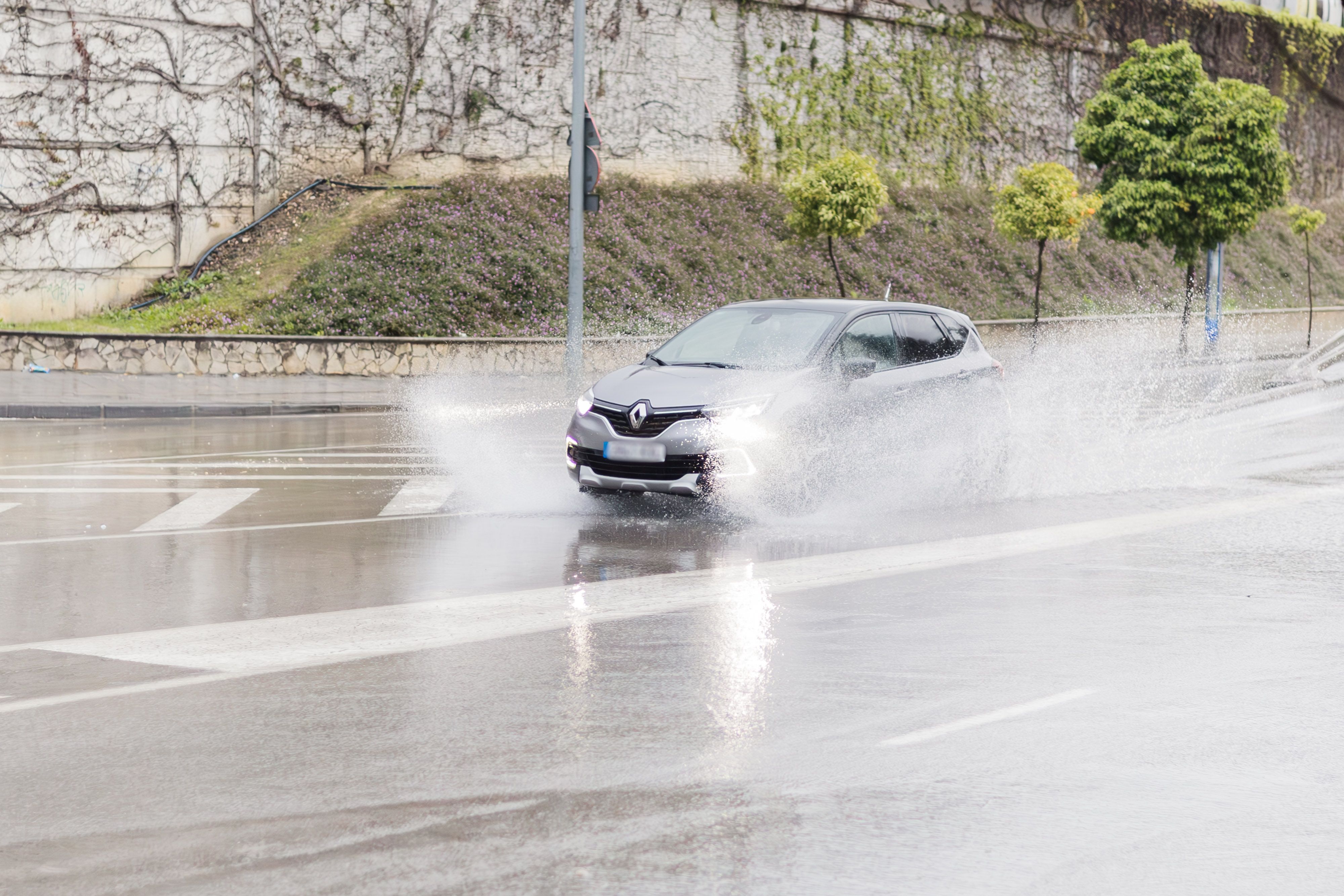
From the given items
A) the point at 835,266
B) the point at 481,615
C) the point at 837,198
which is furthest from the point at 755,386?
the point at 835,266

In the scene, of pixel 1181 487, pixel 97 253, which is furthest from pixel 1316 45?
pixel 1181 487

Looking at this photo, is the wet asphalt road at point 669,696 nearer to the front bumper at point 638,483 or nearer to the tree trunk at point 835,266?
the front bumper at point 638,483

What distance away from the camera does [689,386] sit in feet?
37.2

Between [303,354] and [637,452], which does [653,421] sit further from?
[303,354]

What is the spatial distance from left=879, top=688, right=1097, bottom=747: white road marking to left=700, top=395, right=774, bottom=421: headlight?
4943 millimetres

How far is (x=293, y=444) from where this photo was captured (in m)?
17.0

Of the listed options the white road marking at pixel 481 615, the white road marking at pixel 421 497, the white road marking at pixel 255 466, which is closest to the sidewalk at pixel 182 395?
the white road marking at pixel 255 466

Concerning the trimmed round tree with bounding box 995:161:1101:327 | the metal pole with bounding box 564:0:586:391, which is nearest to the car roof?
the metal pole with bounding box 564:0:586:391

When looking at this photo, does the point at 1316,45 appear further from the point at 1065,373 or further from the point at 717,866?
the point at 717,866

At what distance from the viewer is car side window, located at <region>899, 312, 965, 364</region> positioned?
12609 mm

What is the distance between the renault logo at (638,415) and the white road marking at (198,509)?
3.04m

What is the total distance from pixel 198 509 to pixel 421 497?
5.74 feet

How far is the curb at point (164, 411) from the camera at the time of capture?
773 inches

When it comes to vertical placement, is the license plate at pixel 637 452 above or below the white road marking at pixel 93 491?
above
